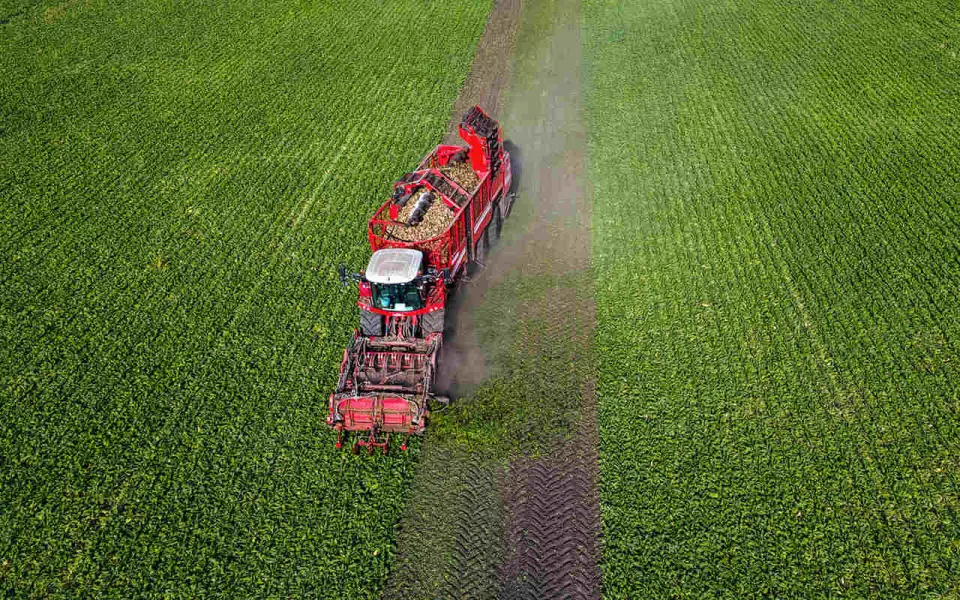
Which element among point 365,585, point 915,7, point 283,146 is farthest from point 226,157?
point 915,7

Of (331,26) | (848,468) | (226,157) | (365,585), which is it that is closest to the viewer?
(365,585)

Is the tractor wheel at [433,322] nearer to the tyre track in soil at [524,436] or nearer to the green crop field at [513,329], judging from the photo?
the tyre track in soil at [524,436]

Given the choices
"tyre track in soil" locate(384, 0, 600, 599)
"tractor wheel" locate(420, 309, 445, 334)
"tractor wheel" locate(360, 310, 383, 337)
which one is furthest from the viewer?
"tractor wheel" locate(420, 309, 445, 334)

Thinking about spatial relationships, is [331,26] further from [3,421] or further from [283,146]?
[3,421]

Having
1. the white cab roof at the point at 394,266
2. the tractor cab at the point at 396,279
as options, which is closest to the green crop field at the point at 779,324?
the tractor cab at the point at 396,279

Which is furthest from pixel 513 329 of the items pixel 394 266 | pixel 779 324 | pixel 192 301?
pixel 192 301

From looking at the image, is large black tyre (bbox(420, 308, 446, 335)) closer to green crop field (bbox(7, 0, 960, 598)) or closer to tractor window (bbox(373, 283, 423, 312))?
tractor window (bbox(373, 283, 423, 312))

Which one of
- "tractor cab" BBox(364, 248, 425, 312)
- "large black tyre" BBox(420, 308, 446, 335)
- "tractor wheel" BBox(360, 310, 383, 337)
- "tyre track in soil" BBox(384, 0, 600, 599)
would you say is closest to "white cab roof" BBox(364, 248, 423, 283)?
"tractor cab" BBox(364, 248, 425, 312)
